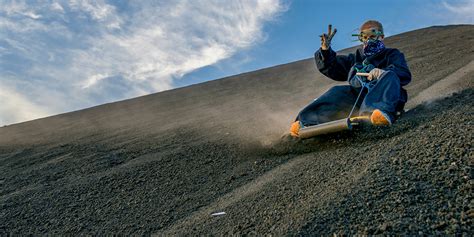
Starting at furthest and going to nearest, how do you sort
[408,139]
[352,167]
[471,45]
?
1. [471,45]
2. [408,139]
3. [352,167]

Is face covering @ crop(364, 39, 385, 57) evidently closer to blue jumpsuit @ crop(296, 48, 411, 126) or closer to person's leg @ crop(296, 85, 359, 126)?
blue jumpsuit @ crop(296, 48, 411, 126)

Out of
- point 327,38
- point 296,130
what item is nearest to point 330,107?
point 296,130

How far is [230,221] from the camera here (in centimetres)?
276

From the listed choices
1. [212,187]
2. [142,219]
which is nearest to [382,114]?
[212,187]

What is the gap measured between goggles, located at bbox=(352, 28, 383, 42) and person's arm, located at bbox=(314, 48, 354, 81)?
406 millimetres

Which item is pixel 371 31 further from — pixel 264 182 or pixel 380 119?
pixel 264 182


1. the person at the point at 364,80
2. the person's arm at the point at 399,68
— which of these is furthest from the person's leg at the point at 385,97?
the person's arm at the point at 399,68

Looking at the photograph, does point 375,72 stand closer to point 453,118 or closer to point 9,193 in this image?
point 453,118

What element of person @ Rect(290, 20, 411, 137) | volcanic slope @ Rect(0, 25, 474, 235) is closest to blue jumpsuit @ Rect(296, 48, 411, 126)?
person @ Rect(290, 20, 411, 137)

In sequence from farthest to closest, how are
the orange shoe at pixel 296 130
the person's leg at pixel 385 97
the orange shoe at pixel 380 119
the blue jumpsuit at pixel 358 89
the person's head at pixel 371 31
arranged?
the person's head at pixel 371 31
the orange shoe at pixel 296 130
the blue jumpsuit at pixel 358 89
the person's leg at pixel 385 97
the orange shoe at pixel 380 119

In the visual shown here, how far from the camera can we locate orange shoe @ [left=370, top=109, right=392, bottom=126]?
3.97 meters

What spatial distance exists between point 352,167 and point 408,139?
57cm

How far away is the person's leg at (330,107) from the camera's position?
4.71 meters

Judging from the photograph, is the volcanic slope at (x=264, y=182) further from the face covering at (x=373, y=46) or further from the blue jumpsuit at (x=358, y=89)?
the face covering at (x=373, y=46)
